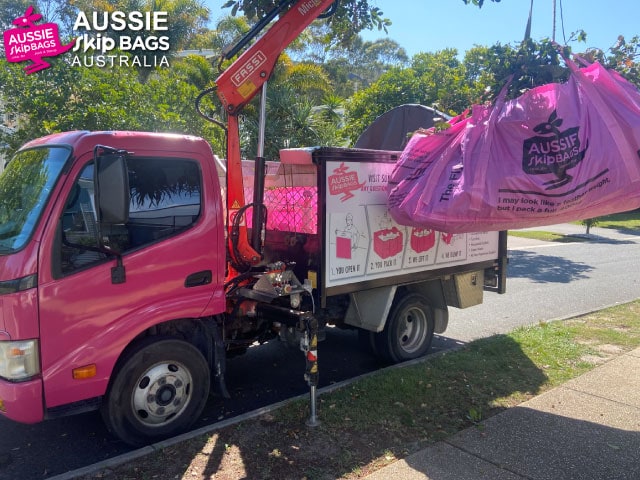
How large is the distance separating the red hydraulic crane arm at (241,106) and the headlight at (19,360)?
1.79 meters

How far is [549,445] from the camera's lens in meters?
3.88

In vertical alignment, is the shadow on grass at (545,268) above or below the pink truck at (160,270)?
below

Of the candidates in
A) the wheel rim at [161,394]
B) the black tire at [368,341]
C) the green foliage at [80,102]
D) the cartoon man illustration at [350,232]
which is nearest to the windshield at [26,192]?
the wheel rim at [161,394]

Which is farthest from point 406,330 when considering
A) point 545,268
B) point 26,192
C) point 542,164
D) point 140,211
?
point 545,268

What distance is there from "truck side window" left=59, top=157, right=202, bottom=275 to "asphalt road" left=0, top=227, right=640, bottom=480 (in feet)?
4.95

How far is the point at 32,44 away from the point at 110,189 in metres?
8.96

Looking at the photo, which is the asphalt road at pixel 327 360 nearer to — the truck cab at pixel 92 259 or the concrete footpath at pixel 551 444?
the truck cab at pixel 92 259

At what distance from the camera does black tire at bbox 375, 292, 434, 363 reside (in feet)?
18.7

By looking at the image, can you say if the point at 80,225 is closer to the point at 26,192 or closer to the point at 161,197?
the point at 26,192

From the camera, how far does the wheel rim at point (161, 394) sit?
3914mm

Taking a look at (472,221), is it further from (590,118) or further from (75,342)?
(75,342)

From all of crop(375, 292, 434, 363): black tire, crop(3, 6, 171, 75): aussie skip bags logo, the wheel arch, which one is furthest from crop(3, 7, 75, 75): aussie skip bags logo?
crop(375, 292, 434, 363): black tire

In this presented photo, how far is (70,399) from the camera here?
3.54 meters

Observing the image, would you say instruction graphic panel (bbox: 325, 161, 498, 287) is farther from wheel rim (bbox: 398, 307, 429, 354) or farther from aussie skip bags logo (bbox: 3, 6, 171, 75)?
aussie skip bags logo (bbox: 3, 6, 171, 75)
